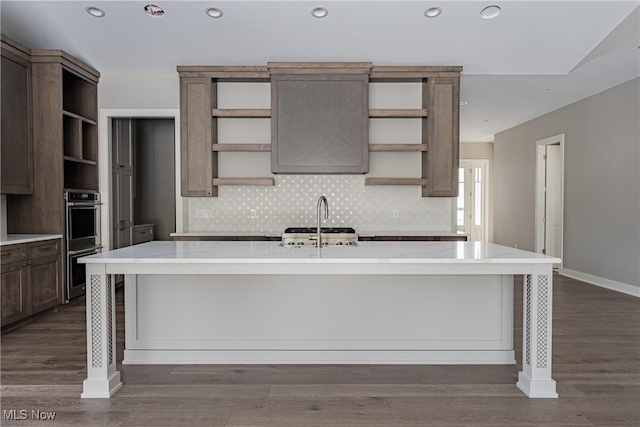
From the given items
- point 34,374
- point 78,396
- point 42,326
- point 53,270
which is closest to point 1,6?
point 53,270

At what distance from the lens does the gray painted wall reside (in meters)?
5.22

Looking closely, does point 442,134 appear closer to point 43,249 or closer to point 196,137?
point 196,137

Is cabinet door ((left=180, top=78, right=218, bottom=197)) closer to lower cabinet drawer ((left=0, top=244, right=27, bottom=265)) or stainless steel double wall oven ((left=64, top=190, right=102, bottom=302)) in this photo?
stainless steel double wall oven ((left=64, top=190, right=102, bottom=302))

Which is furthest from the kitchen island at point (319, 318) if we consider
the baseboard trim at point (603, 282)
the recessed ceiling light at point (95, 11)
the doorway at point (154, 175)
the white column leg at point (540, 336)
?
the doorway at point (154, 175)

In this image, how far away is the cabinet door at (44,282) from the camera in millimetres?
4047

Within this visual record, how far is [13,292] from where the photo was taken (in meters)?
3.78

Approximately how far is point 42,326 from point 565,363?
4.32m

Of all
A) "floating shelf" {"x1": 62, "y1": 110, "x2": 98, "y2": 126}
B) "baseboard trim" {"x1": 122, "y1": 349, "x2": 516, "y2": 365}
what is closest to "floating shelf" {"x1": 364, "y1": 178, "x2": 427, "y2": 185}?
"baseboard trim" {"x1": 122, "y1": 349, "x2": 516, "y2": 365}

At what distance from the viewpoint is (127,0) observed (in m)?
3.86

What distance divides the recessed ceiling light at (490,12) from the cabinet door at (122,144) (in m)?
4.46

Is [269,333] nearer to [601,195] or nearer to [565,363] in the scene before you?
[565,363]

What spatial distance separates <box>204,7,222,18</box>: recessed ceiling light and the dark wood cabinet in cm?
272

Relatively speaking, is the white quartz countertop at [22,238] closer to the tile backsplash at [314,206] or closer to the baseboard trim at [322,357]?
the tile backsplash at [314,206]

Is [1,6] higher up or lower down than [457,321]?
higher up
